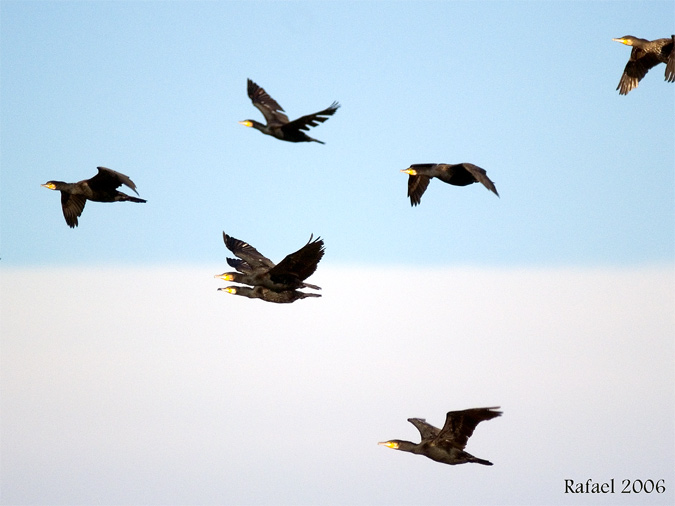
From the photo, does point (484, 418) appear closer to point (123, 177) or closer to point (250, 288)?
point (250, 288)

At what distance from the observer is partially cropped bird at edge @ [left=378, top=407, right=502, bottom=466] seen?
62.9ft

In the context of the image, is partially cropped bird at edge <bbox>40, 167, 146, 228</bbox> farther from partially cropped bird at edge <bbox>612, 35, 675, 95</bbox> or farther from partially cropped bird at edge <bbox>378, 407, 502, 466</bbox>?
partially cropped bird at edge <bbox>612, 35, 675, 95</bbox>

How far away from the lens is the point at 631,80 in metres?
23.1

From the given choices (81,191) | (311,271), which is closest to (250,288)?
(311,271)

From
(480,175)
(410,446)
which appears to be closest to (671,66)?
(480,175)

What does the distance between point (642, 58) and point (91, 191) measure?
1155cm

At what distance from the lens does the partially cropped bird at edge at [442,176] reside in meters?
20.3

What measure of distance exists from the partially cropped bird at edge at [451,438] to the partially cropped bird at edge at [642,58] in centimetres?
765

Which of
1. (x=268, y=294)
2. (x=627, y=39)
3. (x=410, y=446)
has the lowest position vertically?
(x=410, y=446)

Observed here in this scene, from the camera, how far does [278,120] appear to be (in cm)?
2114

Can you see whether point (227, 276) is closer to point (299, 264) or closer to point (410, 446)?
point (299, 264)

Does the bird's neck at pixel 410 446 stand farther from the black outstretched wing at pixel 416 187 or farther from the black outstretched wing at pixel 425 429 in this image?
the black outstretched wing at pixel 416 187

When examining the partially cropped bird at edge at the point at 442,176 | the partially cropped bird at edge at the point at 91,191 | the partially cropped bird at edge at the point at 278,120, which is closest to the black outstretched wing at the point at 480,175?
the partially cropped bird at edge at the point at 442,176

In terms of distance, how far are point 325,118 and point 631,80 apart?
24.1 feet
